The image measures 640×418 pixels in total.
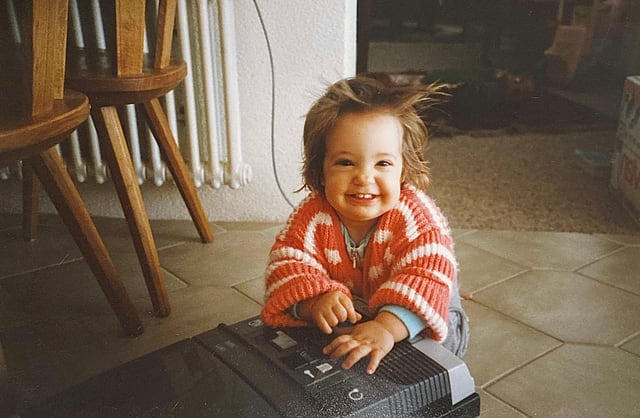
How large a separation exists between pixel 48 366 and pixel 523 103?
201 centimetres

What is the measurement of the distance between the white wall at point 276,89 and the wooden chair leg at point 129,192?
1.53ft

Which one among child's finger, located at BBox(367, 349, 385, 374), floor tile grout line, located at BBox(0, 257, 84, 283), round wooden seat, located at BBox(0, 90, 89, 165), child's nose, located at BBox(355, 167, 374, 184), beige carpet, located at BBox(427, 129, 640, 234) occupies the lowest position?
floor tile grout line, located at BBox(0, 257, 84, 283)

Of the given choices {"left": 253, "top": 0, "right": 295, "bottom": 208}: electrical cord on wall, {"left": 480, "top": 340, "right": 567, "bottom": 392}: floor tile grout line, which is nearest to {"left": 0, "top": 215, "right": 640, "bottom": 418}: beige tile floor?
{"left": 480, "top": 340, "right": 567, "bottom": 392}: floor tile grout line

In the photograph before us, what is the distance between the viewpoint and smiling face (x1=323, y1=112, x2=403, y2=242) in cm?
78

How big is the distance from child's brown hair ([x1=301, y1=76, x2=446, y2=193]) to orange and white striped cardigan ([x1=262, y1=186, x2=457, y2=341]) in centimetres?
4

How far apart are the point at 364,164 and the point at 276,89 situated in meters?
0.77

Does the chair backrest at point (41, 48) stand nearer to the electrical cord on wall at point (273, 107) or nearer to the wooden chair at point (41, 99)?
the wooden chair at point (41, 99)

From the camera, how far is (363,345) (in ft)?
2.18

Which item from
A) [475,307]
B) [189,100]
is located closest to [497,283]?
[475,307]

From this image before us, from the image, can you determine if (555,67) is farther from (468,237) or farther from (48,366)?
(48,366)

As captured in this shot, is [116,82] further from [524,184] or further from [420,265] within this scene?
[524,184]

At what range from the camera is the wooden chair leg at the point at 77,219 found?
948 millimetres

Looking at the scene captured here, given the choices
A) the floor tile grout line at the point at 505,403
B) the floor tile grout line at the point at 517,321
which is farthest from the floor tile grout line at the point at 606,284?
the floor tile grout line at the point at 505,403

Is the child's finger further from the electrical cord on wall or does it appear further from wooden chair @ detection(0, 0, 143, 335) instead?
the electrical cord on wall
